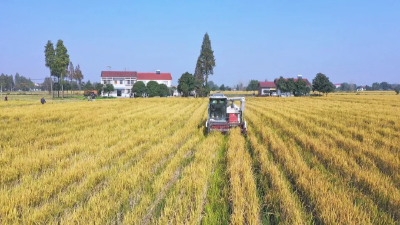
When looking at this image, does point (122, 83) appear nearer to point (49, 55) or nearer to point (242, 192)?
point (49, 55)

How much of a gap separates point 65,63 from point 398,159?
184 ft

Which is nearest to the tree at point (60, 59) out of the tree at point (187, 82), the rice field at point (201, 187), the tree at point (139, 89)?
the tree at point (139, 89)

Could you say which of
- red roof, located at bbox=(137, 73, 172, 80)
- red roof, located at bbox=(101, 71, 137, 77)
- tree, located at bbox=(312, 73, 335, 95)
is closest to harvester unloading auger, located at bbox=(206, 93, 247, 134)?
tree, located at bbox=(312, 73, 335, 95)

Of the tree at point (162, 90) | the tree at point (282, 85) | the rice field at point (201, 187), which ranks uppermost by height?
the tree at point (282, 85)

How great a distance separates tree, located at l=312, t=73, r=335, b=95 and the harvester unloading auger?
6101cm

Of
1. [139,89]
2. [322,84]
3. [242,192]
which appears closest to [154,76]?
[139,89]

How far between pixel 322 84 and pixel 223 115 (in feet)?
202

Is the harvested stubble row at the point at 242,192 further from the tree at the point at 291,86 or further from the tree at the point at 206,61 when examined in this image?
the tree at the point at 291,86

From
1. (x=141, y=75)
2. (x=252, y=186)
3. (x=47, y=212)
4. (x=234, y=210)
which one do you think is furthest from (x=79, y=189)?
(x=141, y=75)

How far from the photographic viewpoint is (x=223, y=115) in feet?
34.1

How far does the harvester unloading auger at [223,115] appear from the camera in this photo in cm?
977

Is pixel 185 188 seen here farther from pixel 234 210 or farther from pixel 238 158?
pixel 238 158

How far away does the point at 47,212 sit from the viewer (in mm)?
3086

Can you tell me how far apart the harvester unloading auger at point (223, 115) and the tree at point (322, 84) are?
200 ft
